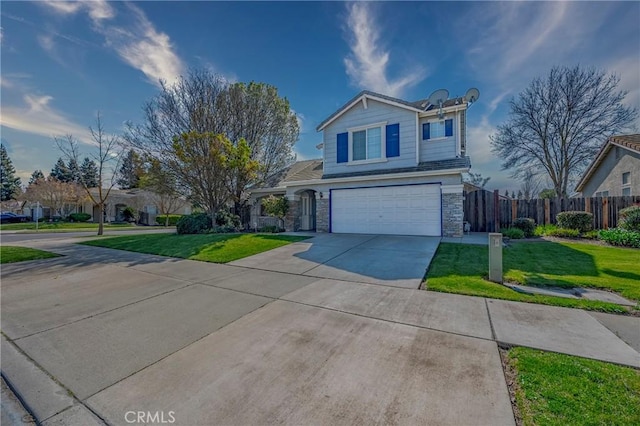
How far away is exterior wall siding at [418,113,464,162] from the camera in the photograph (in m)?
12.2

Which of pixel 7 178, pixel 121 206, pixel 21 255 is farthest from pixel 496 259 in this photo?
pixel 7 178

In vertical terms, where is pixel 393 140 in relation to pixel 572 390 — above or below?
above

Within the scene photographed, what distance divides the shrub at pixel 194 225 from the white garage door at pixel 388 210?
7.52m

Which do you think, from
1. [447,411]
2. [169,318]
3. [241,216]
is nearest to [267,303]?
[169,318]

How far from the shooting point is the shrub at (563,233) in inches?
419

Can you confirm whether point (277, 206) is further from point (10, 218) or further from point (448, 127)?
point (10, 218)

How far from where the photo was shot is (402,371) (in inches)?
106

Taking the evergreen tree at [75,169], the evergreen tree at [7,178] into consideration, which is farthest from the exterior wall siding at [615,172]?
the evergreen tree at [7,178]

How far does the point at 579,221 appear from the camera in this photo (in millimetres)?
10828

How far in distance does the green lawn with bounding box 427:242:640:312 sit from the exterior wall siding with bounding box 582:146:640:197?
27.8 ft

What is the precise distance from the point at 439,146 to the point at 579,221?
6217 millimetres

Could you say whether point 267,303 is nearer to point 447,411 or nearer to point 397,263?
point 447,411

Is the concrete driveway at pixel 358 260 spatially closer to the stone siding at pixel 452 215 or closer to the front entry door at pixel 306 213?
the stone siding at pixel 452 215

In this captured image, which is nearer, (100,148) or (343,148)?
(343,148)
